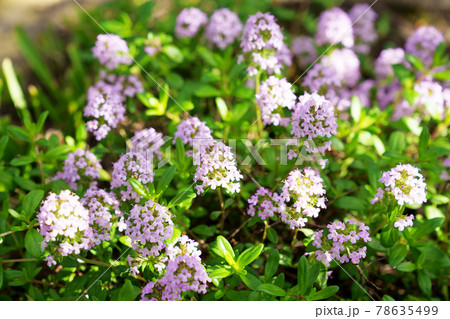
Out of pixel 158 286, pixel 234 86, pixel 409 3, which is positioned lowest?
pixel 158 286

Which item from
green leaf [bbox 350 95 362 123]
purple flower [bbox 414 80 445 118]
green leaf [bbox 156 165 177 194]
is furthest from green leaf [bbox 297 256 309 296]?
purple flower [bbox 414 80 445 118]

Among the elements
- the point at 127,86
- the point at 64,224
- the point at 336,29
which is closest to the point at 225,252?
the point at 64,224

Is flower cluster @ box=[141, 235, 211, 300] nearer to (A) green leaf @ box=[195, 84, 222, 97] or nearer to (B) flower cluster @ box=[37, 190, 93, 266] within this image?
(B) flower cluster @ box=[37, 190, 93, 266]

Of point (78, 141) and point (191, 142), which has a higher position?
point (191, 142)

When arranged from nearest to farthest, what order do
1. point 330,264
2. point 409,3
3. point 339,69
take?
point 330,264
point 339,69
point 409,3

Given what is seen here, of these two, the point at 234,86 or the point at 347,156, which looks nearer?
the point at 347,156

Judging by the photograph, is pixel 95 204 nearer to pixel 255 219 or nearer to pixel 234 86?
pixel 255 219
